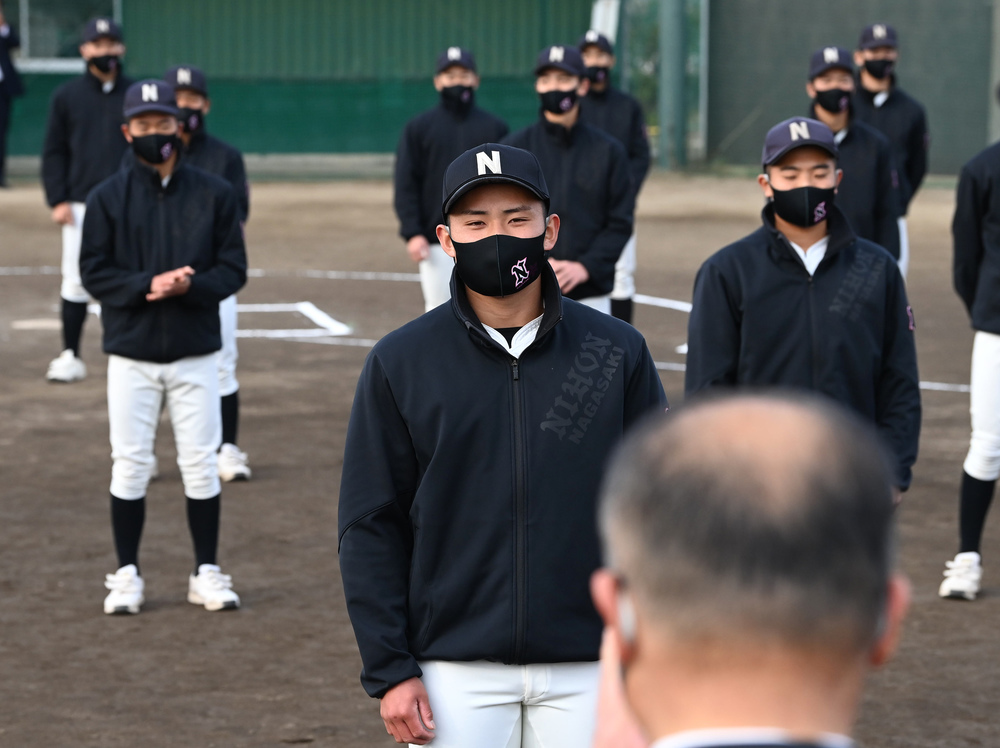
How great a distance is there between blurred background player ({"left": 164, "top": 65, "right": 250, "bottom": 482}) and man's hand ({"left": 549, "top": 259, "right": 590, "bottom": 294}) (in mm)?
1929

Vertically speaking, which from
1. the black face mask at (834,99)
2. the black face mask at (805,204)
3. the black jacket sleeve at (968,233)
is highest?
the black face mask at (834,99)

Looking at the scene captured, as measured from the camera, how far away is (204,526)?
7199 millimetres

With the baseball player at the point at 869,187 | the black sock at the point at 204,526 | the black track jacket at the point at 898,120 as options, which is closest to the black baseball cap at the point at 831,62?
the baseball player at the point at 869,187

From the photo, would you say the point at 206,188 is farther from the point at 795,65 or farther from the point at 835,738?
the point at 795,65

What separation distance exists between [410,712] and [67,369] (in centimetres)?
920

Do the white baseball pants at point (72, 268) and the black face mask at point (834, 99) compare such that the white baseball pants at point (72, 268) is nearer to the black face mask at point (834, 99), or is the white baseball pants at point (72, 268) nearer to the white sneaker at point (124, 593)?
the white sneaker at point (124, 593)

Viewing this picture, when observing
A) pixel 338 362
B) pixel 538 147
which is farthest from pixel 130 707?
pixel 338 362

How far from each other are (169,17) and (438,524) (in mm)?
26164

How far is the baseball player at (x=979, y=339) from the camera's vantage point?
23.2 feet

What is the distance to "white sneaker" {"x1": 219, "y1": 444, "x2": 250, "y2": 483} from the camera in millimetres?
9359

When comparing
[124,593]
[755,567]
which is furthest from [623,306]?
[755,567]

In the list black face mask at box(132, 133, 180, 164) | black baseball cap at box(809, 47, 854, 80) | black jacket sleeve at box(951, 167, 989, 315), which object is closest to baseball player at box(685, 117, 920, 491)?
black jacket sleeve at box(951, 167, 989, 315)

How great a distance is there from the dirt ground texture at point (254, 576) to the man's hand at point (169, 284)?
151cm

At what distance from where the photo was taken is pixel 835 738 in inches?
57.2
